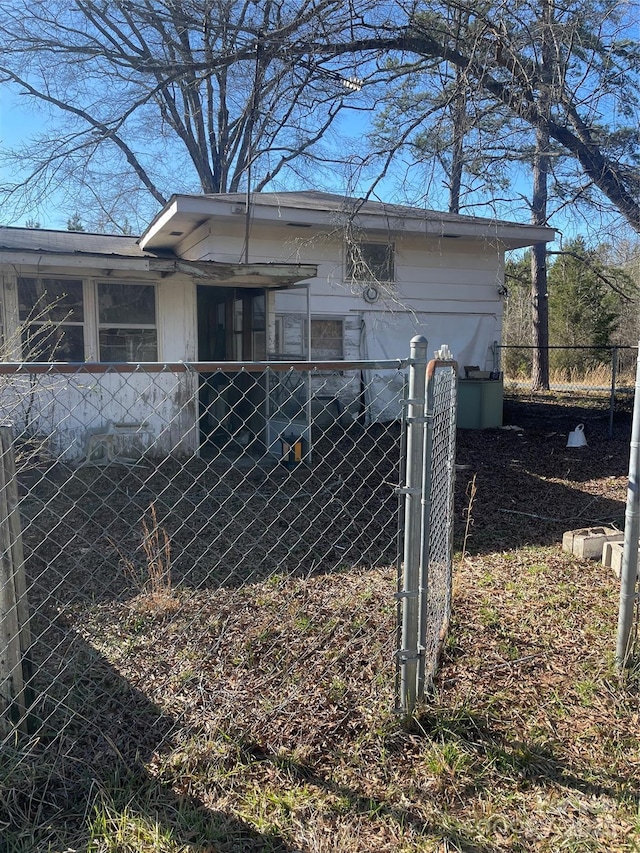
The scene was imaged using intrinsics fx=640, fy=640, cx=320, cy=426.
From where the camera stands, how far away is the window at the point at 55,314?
26.7 ft

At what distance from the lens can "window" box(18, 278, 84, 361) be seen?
815 cm

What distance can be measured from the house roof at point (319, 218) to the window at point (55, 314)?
6.49 ft

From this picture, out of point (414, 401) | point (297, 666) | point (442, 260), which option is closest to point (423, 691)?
point (297, 666)

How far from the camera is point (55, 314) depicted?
27.3ft

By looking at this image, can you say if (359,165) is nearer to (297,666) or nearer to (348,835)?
(297,666)

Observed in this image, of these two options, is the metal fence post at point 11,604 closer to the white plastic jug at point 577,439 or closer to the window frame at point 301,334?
the window frame at point 301,334

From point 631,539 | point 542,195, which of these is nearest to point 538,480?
point 631,539

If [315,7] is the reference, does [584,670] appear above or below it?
below

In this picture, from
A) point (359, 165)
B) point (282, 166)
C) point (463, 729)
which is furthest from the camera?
point (282, 166)

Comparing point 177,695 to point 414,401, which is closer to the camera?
point 414,401

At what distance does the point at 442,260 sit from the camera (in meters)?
12.4

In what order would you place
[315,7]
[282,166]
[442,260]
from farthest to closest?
[282,166]
[442,260]
[315,7]

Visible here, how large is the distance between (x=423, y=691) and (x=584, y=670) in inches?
36.0

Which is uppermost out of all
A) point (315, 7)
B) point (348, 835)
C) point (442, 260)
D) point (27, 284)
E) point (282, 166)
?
point (282, 166)
